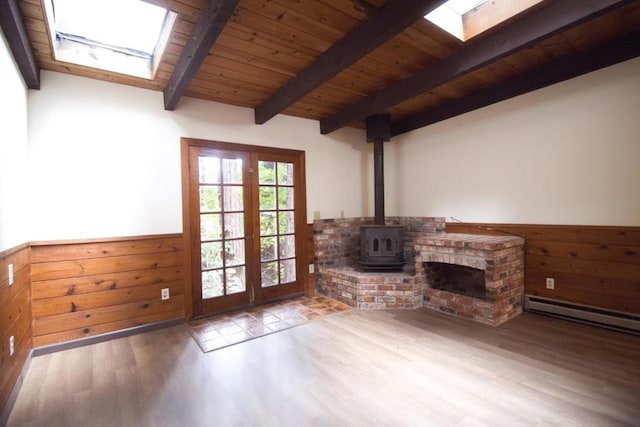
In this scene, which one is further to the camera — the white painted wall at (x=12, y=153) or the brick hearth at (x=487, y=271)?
the brick hearth at (x=487, y=271)

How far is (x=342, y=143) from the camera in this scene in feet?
14.5

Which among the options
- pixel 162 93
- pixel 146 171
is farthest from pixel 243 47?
pixel 146 171

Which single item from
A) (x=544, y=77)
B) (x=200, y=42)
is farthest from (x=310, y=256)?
(x=544, y=77)

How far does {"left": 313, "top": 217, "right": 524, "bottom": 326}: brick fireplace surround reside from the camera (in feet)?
9.55

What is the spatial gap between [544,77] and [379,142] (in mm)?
1823

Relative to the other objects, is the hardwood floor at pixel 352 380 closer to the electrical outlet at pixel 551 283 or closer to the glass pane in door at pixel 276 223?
the electrical outlet at pixel 551 283

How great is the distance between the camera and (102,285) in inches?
106

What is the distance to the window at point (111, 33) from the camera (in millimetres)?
2092

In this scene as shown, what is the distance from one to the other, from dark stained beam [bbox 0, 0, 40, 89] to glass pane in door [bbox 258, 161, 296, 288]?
207 cm

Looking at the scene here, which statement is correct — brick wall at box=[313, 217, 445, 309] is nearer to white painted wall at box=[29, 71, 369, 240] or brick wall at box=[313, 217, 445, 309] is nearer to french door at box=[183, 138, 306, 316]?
french door at box=[183, 138, 306, 316]

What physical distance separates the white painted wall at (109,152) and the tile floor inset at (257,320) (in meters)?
1.11

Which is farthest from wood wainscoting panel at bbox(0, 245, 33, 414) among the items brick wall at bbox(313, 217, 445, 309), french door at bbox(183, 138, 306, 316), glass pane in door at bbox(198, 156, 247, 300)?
brick wall at bbox(313, 217, 445, 309)

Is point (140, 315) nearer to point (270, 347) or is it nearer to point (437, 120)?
point (270, 347)

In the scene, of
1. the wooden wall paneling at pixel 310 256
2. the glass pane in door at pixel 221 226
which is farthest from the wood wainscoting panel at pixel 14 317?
the wooden wall paneling at pixel 310 256
